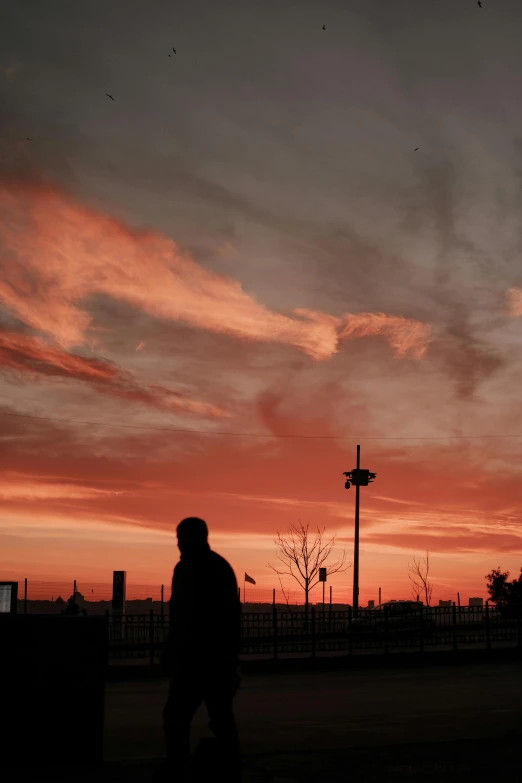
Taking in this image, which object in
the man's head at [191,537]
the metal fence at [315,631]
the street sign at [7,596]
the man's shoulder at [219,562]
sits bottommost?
the metal fence at [315,631]

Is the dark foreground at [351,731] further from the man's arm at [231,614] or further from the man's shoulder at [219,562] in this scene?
the man's shoulder at [219,562]

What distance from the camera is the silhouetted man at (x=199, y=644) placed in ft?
19.5

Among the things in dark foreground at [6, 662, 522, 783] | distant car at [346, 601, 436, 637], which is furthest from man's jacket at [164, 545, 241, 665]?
distant car at [346, 601, 436, 637]

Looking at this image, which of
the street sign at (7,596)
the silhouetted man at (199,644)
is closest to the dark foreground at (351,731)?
the silhouetted man at (199,644)

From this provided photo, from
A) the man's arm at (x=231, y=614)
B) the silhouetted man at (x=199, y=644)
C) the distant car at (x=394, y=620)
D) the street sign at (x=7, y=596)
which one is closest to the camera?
the silhouetted man at (x=199, y=644)

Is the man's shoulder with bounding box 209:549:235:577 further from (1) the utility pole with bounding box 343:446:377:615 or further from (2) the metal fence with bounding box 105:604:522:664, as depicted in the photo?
(1) the utility pole with bounding box 343:446:377:615

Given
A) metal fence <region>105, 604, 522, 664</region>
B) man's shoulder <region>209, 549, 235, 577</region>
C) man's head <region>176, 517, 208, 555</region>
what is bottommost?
metal fence <region>105, 604, 522, 664</region>

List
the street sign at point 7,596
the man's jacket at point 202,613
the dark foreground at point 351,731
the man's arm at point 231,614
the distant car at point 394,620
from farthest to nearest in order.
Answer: the distant car at point 394,620
the street sign at point 7,596
the dark foreground at point 351,731
the man's arm at point 231,614
the man's jacket at point 202,613

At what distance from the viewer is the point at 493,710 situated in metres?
12.1

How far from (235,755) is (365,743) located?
3.64 meters

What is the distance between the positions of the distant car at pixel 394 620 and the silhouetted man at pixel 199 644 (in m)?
21.3

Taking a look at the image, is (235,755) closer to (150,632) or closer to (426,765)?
(426,765)

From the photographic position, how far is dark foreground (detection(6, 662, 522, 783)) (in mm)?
7277

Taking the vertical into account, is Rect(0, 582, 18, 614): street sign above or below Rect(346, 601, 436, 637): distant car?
above
